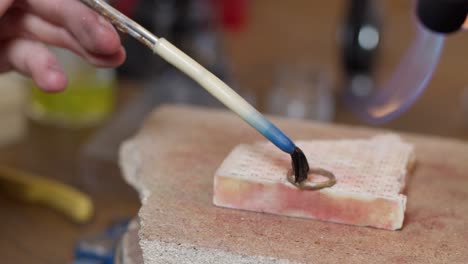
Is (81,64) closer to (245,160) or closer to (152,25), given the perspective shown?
(152,25)

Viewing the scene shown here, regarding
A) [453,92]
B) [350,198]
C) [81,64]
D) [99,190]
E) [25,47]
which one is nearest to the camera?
[350,198]

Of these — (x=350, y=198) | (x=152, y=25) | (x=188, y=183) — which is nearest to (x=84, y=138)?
(x=152, y=25)

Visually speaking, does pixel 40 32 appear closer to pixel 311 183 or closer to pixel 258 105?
pixel 311 183

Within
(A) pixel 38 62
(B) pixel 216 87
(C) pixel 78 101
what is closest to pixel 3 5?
(A) pixel 38 62

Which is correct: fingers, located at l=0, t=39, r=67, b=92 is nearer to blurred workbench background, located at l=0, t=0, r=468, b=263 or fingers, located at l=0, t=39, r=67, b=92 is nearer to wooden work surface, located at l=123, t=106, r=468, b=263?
wooden work surface, located at l=123, t=106, r=468, b=263

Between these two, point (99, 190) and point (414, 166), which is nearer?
point (414, 166)

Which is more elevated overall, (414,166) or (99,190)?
(414,166)

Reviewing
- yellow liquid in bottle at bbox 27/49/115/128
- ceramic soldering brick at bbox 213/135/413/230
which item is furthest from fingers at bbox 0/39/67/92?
yellow liquid in bottle at bbox 27/49/115/128
